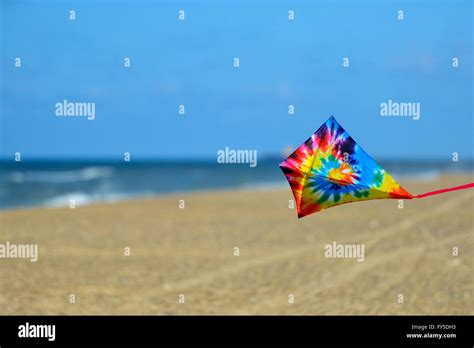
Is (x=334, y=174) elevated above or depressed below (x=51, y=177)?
below

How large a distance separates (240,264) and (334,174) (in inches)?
315

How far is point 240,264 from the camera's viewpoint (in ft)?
46.5

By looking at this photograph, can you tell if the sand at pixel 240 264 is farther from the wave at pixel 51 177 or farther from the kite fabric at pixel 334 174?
the wave at pixel 51 177

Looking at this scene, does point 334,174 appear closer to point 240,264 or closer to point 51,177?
point 240,264

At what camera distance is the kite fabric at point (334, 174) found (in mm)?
6305

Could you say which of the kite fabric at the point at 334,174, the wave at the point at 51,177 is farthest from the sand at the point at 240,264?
the wave at the point at 51,177

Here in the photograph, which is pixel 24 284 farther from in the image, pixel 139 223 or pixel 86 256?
pixel 139 223

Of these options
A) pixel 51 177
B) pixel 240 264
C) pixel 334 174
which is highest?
pixel 51 177

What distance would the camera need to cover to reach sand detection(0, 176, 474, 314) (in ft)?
35.3

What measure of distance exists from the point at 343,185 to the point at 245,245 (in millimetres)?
10437

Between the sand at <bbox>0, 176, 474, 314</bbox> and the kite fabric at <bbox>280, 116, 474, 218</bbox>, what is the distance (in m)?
4.18

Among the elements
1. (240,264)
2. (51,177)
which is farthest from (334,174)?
(51,177)

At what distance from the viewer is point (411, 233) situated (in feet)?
58.6
